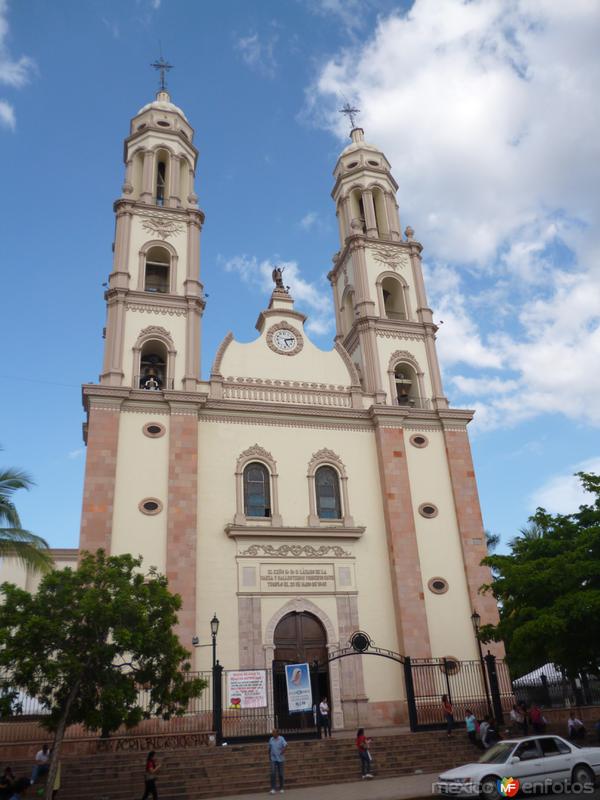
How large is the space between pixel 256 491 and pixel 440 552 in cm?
700

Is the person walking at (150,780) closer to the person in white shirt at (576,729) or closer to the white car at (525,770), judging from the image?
the white car at (525,770)

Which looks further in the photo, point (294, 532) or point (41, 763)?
point (294, 532)

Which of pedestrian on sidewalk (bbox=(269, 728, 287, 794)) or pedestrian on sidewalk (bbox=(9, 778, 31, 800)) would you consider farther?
pedestrian on sidewalk (bbox=(269, 728, 287, 794))

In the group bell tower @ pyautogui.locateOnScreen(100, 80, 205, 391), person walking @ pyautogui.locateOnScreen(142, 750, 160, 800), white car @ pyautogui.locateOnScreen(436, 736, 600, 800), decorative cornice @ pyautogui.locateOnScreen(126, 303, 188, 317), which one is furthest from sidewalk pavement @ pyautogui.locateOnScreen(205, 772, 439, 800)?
decorative cornice @ pyautogui.locateOnScreen(126, 303, 188, 317)

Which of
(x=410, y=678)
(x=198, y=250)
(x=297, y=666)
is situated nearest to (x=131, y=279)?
(x=198, y=250)

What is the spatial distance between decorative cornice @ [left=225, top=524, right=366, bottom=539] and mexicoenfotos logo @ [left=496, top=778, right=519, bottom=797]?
11857 mm

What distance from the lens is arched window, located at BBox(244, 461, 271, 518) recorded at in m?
23.9

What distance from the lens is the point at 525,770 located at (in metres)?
12.5

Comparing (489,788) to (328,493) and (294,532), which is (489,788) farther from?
(328,493)

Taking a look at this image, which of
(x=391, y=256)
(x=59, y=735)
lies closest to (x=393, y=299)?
(x=391, y=256)

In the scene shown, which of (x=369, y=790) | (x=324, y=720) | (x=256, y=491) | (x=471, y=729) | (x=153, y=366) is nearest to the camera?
(x=369, y=790)

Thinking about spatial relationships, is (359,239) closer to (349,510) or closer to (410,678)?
(349,510)

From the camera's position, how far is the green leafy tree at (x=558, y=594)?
17.3m

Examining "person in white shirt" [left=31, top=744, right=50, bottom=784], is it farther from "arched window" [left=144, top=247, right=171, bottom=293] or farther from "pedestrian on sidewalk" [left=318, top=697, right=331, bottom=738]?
"arched window" [left=144, top=247, right=171, bottom=293]
